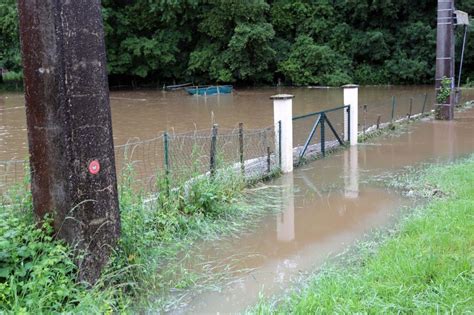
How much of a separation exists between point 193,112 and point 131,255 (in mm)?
18993

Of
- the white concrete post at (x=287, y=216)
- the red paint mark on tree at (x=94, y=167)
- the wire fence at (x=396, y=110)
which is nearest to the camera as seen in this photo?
the red paint mark on tree at (x=94, y=167)

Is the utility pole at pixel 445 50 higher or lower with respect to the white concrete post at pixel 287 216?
higher

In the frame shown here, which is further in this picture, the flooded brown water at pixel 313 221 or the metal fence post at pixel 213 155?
the metal fence post at pixel 213 155

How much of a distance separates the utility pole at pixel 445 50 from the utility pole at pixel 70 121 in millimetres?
13644

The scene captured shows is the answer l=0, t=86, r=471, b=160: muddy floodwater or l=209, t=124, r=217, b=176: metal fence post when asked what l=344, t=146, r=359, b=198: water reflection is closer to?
l=209, t=124, r=217, b=176: metal fence post

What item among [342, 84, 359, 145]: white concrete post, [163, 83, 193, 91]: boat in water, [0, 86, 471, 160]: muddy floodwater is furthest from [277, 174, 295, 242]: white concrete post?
[163, 83, 193, 91]: boat in water

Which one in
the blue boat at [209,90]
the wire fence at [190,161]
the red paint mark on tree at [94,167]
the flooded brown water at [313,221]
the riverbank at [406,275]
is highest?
the red paint mark on tree at [94,167]

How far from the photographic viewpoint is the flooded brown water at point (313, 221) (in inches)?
168

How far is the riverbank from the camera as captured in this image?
338cm

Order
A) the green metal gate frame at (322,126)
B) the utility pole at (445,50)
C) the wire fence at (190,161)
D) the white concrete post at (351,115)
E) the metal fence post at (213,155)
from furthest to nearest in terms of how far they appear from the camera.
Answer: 1. the utility pole at (445,50)
2. the white concrete post at (351,115)
3. the green metal gate frame at (322,126)
4. the metal fence post at (213,155)
5. the wire fence at (190,161)

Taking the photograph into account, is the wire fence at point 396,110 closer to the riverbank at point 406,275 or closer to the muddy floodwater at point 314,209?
the muddy floodwater at point 314,209

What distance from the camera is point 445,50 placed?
51.2 ft

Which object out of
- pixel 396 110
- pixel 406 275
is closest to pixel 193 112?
pixel 396 110

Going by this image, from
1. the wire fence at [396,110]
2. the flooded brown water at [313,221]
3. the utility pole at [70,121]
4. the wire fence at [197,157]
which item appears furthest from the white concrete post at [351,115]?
the utility pole at [70,121]
